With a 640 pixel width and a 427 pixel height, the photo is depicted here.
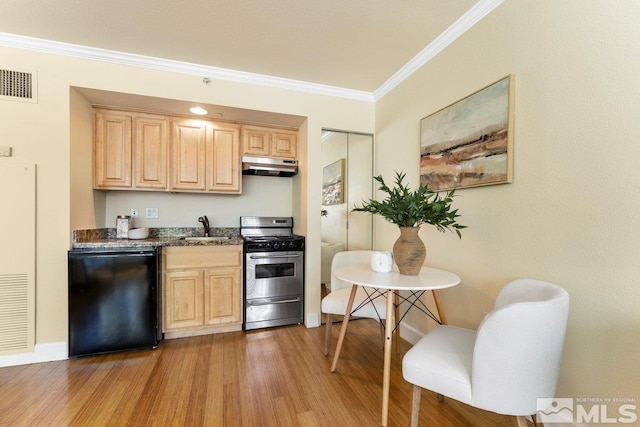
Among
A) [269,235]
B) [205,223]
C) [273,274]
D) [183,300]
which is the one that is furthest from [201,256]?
[269,235]

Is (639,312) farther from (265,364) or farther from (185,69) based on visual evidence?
(185,69)

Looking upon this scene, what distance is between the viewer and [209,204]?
3229 millimetres

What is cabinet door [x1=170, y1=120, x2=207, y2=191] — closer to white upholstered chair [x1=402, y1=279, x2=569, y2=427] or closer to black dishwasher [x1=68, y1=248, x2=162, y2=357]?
black dishwasher [x1=68, y1=248, x2=162, y2=357]

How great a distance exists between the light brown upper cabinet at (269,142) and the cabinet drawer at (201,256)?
1.12 m

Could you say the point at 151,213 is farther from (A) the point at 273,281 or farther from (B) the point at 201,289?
(A) the point at 273,281

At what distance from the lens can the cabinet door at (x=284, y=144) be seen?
3156 millimetres

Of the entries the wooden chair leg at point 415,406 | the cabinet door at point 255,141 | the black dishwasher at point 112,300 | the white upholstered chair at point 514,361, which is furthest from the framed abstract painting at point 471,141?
the black dishwasher at point 112,300

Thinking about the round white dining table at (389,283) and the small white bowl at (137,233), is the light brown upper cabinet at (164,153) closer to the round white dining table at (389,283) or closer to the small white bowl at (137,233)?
the small white bowl at (137,233)

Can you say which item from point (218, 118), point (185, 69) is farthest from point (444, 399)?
point (185, 69)

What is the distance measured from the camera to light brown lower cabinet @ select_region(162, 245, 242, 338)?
8.34ft

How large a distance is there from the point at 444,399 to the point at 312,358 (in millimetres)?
999

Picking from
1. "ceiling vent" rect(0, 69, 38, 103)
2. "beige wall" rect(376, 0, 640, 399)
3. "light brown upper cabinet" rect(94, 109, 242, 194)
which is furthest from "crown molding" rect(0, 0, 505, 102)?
"light brown upper cabinet" rect(94, 109, 242, 194)

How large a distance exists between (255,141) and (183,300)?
6.07 feet

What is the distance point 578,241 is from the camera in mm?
1312
